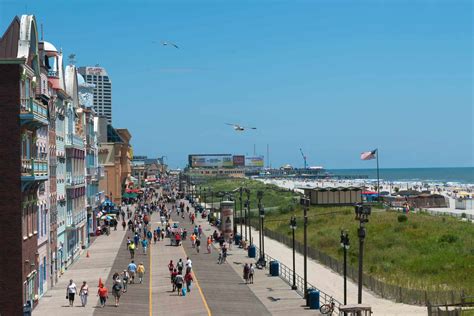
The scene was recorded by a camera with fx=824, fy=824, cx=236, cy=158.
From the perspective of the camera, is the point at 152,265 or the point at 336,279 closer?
the point at 336,279

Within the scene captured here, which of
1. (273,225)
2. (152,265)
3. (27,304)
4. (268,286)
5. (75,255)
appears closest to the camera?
(27,304)

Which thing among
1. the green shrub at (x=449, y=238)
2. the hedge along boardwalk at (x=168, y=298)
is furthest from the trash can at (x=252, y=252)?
the green shrub at (x=449, y=238)

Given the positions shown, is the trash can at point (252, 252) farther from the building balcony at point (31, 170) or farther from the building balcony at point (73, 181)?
the building balcony at point (31, 170)

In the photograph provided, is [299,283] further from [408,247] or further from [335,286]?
[408,247]

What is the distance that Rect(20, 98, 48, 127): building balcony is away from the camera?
3244 centimetres

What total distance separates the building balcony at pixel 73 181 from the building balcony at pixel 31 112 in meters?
16.2

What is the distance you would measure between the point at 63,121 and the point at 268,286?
17.7 metres

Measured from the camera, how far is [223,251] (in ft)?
165

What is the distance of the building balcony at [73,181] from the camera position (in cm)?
5089

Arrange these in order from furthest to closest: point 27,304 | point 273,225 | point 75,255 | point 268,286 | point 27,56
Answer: point 273,225
point 75,255
point 268,286
point 27,56
point 27,304

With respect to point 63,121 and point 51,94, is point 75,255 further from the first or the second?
point 51,94

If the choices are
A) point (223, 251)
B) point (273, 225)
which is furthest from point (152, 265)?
point (273, 225)

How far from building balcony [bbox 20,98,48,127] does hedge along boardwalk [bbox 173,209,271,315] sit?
10.5 meters

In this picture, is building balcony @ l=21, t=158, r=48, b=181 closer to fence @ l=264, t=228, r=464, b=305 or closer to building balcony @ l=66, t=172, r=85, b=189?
building balcony @ l=66, t=172, r=85, b=189
